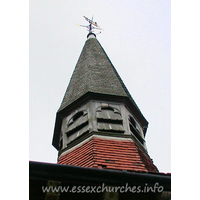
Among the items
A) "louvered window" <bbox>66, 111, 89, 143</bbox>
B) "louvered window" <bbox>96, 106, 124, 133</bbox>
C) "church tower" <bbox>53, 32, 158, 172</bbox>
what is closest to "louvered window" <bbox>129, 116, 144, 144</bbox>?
"church tower" <bbox>53, 32, 158, 172</bbox>

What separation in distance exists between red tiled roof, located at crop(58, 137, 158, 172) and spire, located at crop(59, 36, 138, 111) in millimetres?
2212

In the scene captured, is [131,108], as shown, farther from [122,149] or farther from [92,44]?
[92,44]

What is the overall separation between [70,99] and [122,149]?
3.13m

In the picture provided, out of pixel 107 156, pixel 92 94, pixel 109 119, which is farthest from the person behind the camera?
pixel 92 94

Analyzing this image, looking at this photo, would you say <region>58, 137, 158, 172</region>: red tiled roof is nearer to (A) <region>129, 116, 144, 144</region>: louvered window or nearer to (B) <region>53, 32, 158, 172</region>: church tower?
(B) <region>53, 32, 158, 172</region>: church tower

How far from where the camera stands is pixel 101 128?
28.9ft

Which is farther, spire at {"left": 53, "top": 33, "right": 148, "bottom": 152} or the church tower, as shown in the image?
spire at {"left": 53, "top": 33, "right": 148, "bottom": 152}

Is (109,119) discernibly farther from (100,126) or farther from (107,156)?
(107,156)

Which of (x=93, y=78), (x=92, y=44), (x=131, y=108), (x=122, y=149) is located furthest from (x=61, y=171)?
(x=92, y=44)

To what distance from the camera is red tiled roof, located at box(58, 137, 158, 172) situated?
736 cm

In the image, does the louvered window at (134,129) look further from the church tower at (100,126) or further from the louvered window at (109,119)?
the louvered window at (109,119)

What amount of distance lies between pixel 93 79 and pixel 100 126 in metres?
2.70

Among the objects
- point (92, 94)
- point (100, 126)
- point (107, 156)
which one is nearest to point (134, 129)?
point (100, 126)

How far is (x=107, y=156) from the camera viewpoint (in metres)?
7.64
